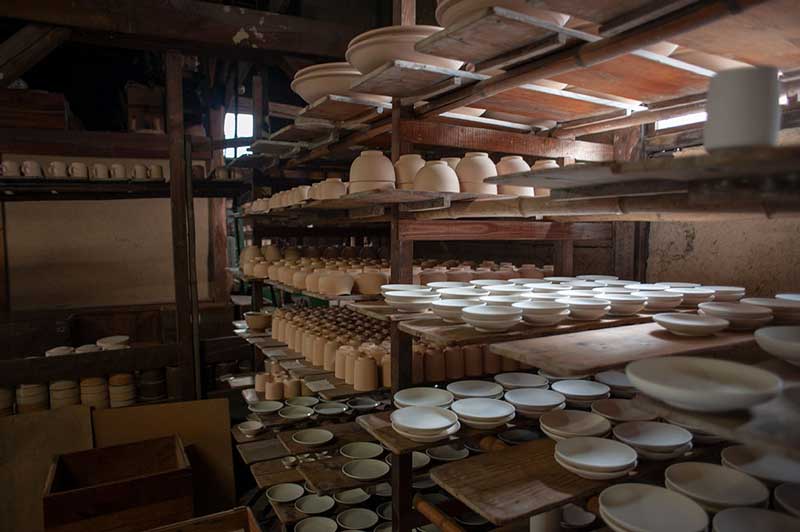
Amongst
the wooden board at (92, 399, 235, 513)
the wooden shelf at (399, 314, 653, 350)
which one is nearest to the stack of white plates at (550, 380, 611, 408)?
the wooden shelf at (399, 314, 653, 350)

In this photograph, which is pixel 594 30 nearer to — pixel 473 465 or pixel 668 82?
pixel 668 82

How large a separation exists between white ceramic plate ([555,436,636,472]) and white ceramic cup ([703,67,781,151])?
1112mm

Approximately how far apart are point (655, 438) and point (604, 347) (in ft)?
2.25

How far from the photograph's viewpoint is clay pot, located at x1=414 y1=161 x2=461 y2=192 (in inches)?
88.5

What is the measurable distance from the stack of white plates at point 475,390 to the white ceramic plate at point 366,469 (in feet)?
2.63

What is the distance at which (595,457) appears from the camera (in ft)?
5.70

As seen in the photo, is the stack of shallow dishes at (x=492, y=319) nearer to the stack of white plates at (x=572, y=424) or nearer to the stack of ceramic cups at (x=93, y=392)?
the stack of white plates at (x=572, y=424)

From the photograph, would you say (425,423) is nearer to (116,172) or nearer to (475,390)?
(475,390)

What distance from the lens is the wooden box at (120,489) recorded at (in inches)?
109

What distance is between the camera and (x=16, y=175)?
4027mm

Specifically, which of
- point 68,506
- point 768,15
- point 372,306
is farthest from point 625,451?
point 68,506

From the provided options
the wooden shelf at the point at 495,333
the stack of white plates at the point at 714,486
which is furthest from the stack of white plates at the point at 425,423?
the stack of white plates at the point at 714,486

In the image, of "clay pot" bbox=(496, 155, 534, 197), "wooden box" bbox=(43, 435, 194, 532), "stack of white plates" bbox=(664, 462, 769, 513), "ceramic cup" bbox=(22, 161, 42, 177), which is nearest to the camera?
"stack of white plates" bbox=(664, 462, 769, 513)

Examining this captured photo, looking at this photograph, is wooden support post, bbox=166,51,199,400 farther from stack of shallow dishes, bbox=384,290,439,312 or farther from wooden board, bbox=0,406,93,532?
stack of shallow dishes, bbox=384,290,439,312
